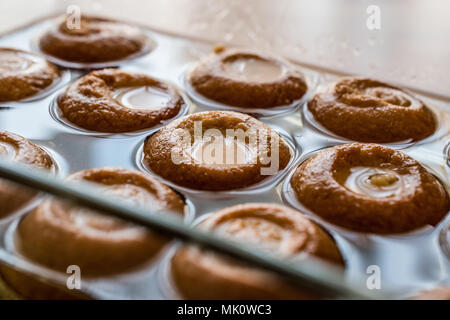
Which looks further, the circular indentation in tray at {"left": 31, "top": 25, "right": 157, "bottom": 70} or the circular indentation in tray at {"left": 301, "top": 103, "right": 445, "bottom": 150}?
the circular indentation in tray at {"left": 31, "top": 25, "right": 157, "bottom": 70}

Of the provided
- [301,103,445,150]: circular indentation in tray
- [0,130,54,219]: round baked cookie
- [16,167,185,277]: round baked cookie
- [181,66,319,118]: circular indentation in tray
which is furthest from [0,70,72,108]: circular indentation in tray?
[301,103,445,150]: circular indentation in tray

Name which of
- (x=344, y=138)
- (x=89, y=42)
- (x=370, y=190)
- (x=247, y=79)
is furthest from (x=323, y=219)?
(x=89, y=42)

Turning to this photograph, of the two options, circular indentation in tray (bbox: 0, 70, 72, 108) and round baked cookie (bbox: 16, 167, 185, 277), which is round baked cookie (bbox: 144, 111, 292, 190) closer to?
round baked cookie (bbox: 16, 167, 185, 277)

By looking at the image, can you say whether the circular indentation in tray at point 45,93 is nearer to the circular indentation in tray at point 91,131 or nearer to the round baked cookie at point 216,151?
the circular indentation in tray at point 91,131

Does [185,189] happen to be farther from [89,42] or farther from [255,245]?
[89,42]

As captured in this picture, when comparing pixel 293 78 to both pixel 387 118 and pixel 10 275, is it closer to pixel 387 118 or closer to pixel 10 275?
pixel 387 118

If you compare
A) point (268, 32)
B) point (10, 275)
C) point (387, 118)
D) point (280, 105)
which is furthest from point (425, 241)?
point (268, 32)
